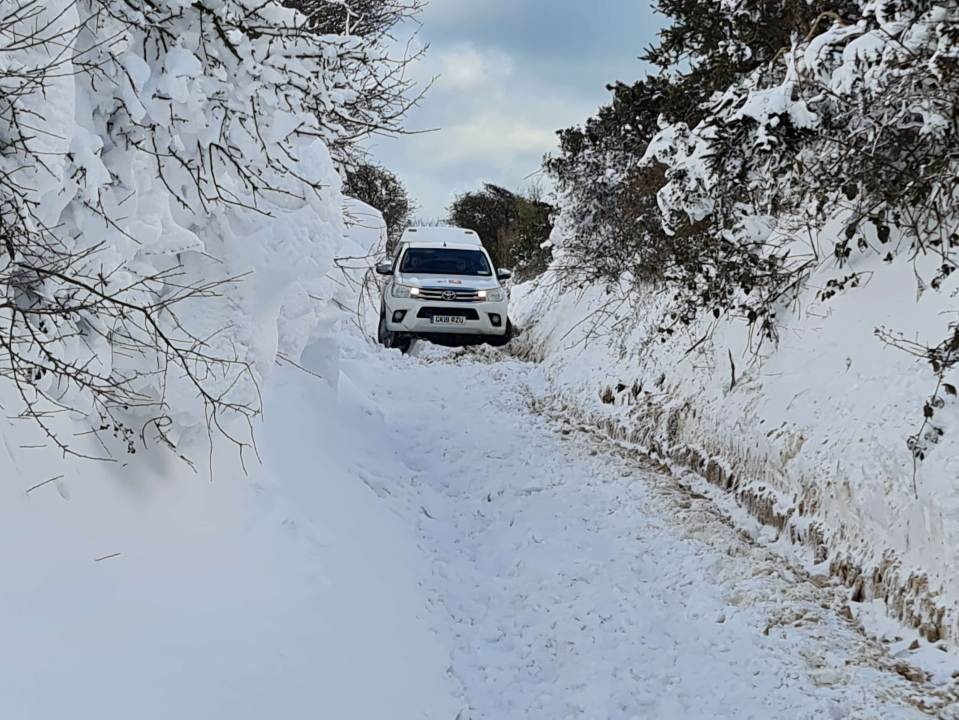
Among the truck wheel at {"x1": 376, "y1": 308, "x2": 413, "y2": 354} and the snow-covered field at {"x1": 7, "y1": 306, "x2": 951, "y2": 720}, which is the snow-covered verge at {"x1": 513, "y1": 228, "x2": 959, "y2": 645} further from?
the truck wheel at {"x1": 376, "y1": 308, "x2": 413, "y2": 354}

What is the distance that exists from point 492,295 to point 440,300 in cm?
89

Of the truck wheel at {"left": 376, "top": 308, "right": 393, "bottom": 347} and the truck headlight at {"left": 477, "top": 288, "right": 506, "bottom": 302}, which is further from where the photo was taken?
the truck wheel at {"left": 376, "top": 308, "right": 393, "bottom": 347}

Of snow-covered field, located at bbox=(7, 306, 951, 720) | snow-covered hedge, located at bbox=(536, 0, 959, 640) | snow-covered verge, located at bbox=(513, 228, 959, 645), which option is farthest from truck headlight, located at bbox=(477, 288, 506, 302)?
snow-covered field, located at bbox=(7, 306, 951, 720)

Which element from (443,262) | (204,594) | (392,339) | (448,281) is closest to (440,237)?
(443,262)

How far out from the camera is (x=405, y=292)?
12.5 metres

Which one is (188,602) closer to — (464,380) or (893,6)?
(893,6)

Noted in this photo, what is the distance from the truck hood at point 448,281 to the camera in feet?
41.2

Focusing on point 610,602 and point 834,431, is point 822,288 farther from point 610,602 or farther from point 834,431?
point 610,602

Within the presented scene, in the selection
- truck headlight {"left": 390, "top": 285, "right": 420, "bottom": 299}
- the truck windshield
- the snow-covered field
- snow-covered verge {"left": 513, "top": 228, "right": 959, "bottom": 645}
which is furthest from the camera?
the truck windshield

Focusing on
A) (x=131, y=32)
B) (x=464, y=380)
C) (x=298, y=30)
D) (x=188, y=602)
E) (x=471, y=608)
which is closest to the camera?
(x=188, y=602)

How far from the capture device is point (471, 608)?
15.3 feet

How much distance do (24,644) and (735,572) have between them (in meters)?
3.94

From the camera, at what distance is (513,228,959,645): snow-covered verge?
13.1 ft

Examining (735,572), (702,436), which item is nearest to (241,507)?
(735,572)
